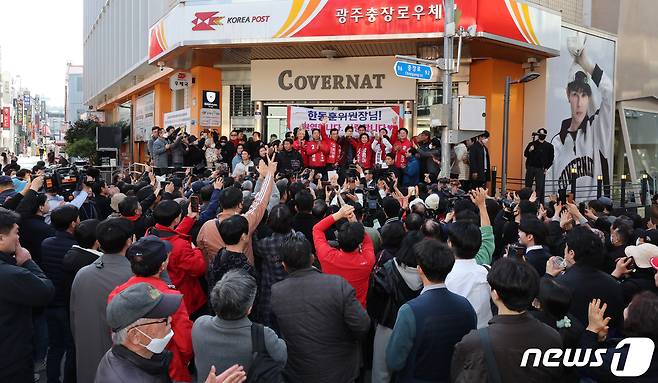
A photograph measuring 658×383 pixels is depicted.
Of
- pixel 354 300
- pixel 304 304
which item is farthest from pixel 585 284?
pixel 304 304

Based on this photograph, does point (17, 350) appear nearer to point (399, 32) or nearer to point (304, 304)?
point (304, 304)

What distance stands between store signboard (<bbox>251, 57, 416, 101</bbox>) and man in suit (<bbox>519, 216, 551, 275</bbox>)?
11.9m

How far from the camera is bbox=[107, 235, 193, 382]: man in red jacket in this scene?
350 centimetres

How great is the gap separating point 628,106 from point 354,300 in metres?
20.1

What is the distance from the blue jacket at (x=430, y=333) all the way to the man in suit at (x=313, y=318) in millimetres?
409

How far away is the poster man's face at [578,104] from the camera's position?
17188 millimetres

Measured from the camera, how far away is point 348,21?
14.1m

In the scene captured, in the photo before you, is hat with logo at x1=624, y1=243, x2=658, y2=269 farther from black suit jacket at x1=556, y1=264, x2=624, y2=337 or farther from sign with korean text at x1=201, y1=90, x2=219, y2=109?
sign with korean text at x1=201, y1=90, x2=219, y2=109

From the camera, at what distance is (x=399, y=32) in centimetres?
1379

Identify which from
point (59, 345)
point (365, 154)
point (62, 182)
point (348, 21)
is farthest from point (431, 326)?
point (348, 21)

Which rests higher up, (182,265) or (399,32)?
(399,32)

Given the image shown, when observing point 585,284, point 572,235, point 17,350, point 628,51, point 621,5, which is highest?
point 621,5

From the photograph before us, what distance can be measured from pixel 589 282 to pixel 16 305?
390cm

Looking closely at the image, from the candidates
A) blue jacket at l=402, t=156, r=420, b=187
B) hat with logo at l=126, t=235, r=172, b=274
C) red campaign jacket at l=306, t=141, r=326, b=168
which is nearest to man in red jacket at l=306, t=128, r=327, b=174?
red campaign jacket at l=306, t=141, r=326, b=168
